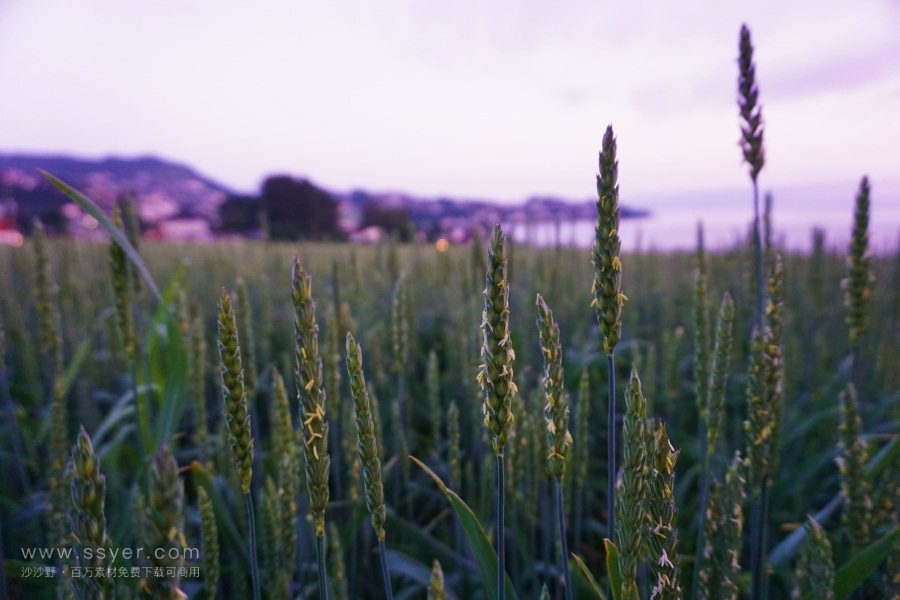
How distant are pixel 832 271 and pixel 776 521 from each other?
3894 mm

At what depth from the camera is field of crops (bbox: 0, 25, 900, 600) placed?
808 mm

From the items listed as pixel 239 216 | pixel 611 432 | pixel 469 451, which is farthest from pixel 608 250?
pixel 239 216

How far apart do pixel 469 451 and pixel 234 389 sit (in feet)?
7.73

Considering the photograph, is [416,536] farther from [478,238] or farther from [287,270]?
[287,270]

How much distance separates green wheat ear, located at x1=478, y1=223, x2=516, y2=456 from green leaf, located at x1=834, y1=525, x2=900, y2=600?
97 centimetres

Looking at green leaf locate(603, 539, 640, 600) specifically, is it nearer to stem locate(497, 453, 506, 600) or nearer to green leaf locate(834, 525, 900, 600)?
stem locate(497, 453, 506, 600)

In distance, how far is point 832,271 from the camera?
17.6ft

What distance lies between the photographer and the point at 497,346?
79 cm

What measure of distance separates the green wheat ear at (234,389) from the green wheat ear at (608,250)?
58 cm

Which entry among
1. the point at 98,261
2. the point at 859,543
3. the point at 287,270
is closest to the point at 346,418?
the point at 859,543

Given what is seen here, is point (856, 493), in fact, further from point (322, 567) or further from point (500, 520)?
point (322, 567)

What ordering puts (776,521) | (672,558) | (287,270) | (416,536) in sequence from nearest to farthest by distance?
1. (672,558)
2. (416,536)
3. (776,521)
4. (287,270)

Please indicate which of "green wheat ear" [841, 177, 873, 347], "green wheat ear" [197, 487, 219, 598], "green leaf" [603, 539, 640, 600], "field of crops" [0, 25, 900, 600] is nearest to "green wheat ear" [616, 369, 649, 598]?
"field of crops" [0, 25, 900, 600]

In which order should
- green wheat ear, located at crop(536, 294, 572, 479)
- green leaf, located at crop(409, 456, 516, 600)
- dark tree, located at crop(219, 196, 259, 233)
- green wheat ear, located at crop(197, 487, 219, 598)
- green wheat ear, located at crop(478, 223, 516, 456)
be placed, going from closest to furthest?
green wheat ear, located at crop(478, 223, 516, 456), green wheat ear, located at crop(536, 294, 572, 479), green leaf, located at crop(409, 456, 516, 600), green wheat ear, located at crop(197, 487, 219, 598), dark tree, located at crop(219, 196, 259, 233)
